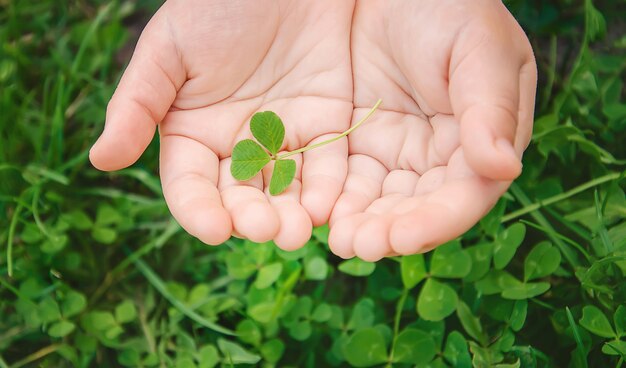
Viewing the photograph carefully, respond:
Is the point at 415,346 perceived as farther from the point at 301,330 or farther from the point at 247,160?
the point at 247,160

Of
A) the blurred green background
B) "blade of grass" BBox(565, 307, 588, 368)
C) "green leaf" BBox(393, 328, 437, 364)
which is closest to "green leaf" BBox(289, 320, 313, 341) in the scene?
the blurred green background

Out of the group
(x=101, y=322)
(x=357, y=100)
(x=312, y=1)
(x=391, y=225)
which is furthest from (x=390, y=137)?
(x=101, y=322)

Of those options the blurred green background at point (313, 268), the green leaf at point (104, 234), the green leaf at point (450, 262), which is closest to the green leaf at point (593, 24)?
the blurred green background at point (313, 268)

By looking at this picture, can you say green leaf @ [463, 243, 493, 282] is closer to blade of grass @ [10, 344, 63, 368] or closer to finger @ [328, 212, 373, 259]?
finger @ [328, 212, 373, 259]

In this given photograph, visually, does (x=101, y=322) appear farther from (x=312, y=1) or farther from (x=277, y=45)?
(x=312, y=1)

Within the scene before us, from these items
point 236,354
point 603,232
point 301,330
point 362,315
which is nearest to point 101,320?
point 236,354

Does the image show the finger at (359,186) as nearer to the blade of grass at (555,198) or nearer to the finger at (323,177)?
the finger at (323,177)
